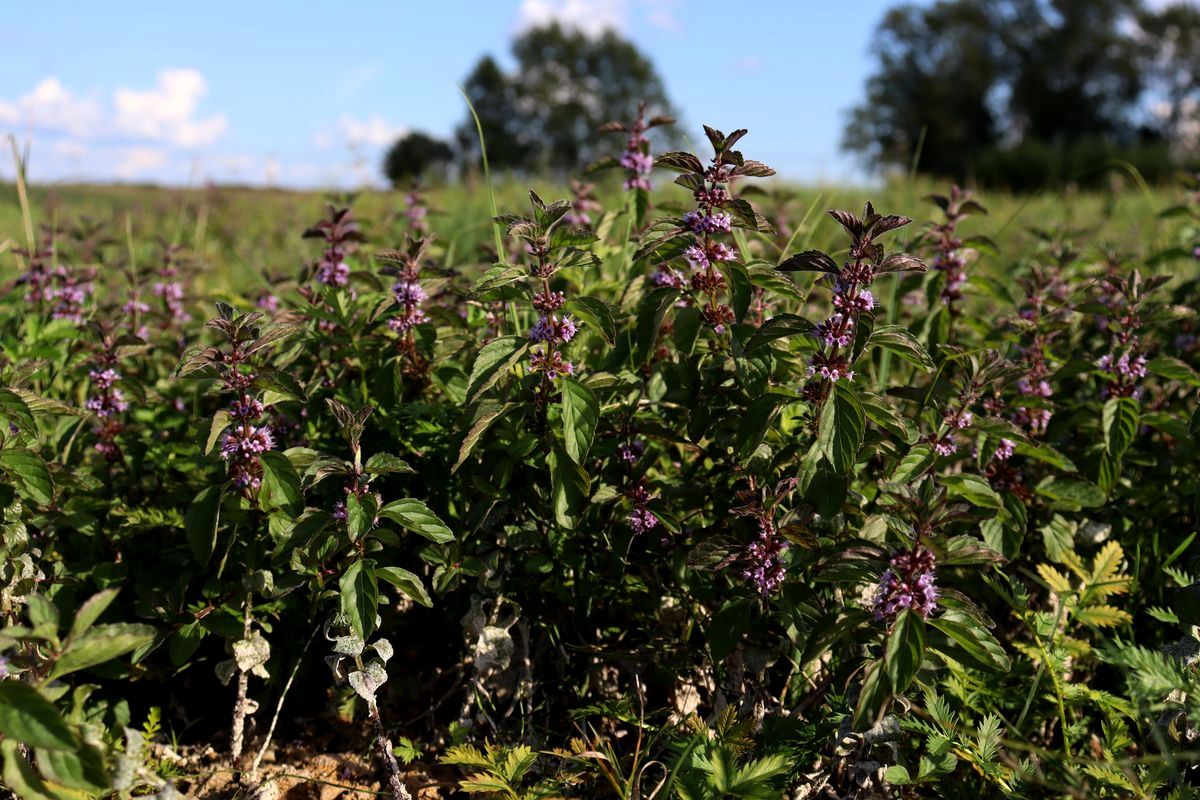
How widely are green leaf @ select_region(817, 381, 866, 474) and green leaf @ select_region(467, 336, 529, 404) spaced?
2.16 feet

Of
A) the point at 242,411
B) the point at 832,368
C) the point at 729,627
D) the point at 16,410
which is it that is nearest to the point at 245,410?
the point at 242,411

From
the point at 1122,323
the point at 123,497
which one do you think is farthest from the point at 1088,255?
the point at 123,497

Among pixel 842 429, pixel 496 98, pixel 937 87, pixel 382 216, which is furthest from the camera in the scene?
pixel 496 98

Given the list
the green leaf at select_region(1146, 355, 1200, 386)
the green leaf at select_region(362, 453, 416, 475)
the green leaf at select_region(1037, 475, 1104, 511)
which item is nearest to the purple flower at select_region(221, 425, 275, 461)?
the green leaf at select_region(362, 453, 416, 475)

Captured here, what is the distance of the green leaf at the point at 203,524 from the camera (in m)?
1.92

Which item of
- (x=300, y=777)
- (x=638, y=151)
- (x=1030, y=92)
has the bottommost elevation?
(x=300, y=777)

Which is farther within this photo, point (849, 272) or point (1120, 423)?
point (1120, 423)

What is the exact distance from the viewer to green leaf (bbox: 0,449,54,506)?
76.4 inches

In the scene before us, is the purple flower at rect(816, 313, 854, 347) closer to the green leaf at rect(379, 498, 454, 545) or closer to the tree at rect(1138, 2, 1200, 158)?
the green leaf at rect(379, 498, 454, 545)

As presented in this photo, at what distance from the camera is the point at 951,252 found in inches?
107

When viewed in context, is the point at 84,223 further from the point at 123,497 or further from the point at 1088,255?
the point at 1088,255

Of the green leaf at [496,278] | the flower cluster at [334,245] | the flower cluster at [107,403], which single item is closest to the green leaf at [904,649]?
the green leaf at [496,278]

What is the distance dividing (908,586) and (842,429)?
0.32 metres

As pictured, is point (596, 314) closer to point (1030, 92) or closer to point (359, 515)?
point (359, 515)
